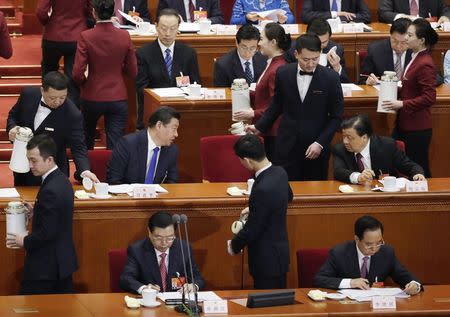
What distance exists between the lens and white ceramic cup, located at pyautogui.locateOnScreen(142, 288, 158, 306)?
6.64m

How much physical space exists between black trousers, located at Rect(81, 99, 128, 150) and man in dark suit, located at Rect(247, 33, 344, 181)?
4.32 feet

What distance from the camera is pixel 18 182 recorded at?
8156mm

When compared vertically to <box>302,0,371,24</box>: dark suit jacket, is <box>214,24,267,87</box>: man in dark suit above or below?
below

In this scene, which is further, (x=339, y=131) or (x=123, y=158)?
(x=339, y=131)

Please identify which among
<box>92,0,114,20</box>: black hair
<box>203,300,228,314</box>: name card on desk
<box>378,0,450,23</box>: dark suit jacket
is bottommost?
<box>203,300,228,314</box>: name card on desk

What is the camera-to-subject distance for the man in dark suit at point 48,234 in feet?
23.0

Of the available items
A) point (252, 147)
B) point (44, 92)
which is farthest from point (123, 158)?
point (252, 147)

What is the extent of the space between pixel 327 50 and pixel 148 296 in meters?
3.89

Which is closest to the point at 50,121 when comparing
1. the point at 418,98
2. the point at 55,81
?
the point at 55,81

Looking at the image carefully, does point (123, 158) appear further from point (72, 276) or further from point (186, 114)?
point (186, 114)

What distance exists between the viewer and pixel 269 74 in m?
9.06

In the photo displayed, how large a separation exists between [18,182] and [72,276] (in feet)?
2.80

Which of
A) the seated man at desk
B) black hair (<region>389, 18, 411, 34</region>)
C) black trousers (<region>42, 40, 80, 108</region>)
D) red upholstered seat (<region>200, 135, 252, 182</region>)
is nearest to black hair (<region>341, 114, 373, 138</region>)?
the seated man at desk

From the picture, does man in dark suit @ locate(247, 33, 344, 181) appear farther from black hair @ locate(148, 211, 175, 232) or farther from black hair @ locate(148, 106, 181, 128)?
black hair @ locate(148, 211, 175, 232)
